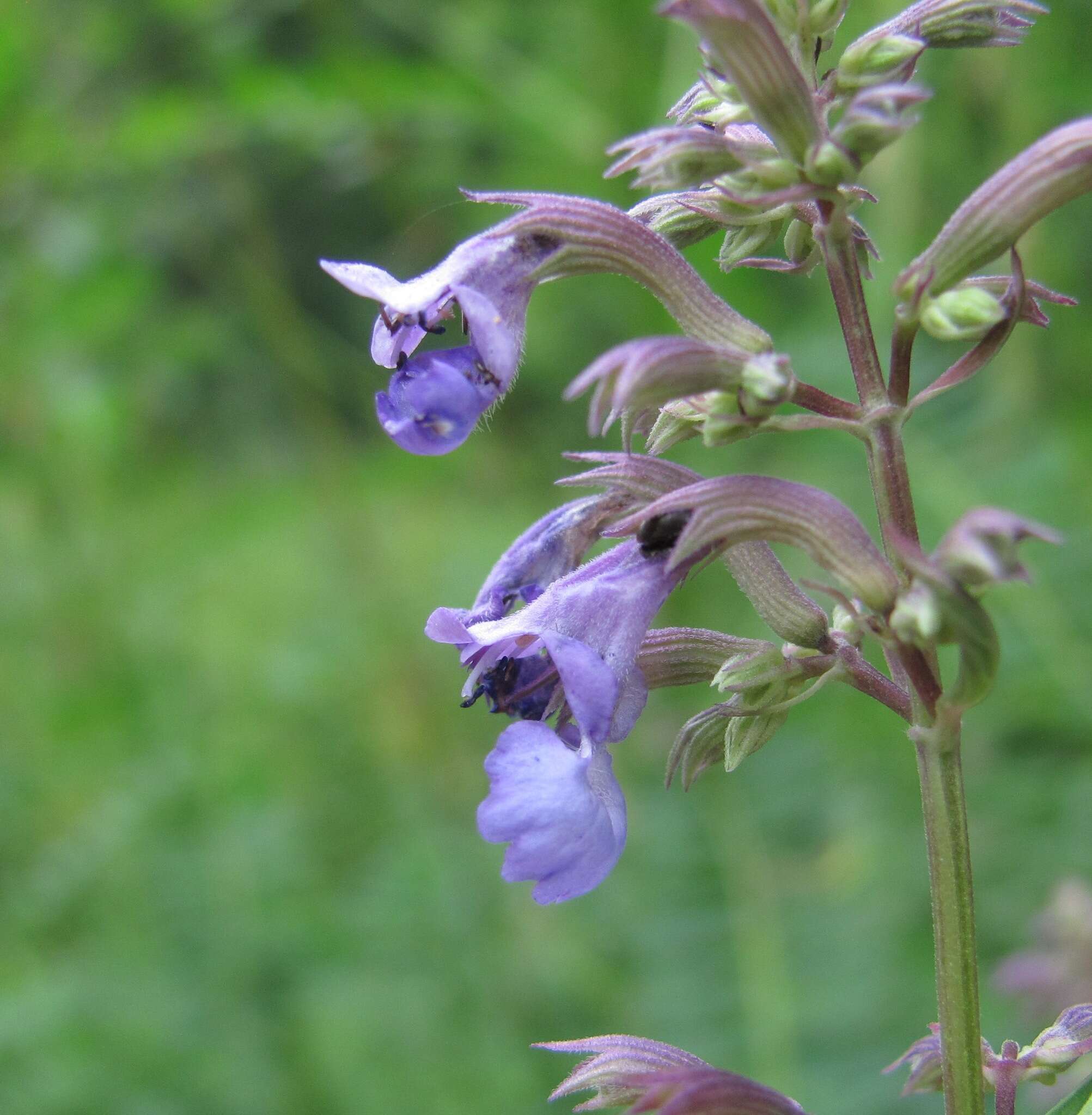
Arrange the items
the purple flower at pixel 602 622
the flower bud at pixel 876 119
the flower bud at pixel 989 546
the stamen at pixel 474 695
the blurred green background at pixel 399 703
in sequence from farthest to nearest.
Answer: the blurred green background at pixel 399 703, the stamen at pixel 474 695, the purple flower at pixel 602 622, the flower bud at pixel 876 119, the flower bud at pixel 989 546

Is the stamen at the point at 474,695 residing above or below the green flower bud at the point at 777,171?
below

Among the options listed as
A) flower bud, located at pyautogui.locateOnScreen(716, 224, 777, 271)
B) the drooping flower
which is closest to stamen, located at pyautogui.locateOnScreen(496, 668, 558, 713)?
the drooping flower


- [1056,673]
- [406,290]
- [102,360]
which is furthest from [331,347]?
[406,290]

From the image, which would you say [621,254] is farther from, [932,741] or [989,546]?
[932,741]

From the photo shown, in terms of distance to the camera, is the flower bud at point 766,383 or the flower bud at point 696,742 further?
the flower bud at point 696,742

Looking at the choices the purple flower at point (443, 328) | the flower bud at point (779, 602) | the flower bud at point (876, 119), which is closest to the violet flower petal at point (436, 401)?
the purple flower at point (443, 328)

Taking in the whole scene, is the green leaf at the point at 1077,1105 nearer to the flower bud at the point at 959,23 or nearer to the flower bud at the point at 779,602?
the flower bud at the point at 779,602

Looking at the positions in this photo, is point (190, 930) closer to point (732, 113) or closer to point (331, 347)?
point (331, 347)
